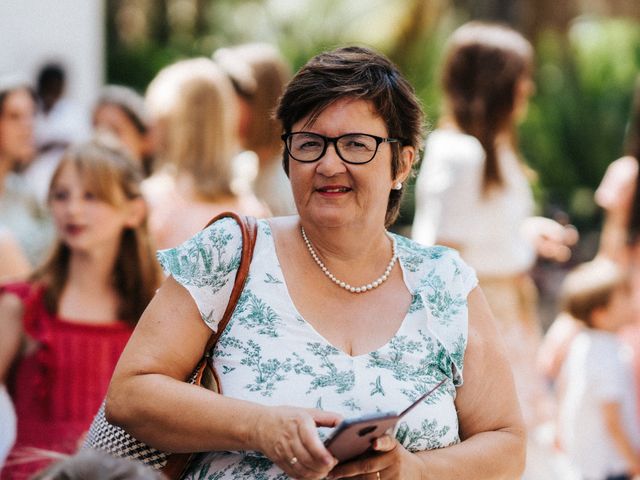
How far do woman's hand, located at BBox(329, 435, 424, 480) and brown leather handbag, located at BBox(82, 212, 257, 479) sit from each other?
0.42 metres

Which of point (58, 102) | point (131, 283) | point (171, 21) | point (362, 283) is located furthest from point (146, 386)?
point (171, 21)

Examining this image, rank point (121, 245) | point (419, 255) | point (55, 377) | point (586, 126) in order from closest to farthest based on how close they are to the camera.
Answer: point (419, 255), point (55, 377), point (121, 245), point (586, 126)

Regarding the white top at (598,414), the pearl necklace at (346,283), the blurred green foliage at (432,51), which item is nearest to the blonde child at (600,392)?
the white top at (598,414)

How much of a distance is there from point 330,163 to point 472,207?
272 centimetres

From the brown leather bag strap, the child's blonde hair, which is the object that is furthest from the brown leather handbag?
the child's blonde hair

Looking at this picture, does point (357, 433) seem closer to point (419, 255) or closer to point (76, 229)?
point (419, 255)

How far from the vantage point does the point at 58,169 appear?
4.73 m

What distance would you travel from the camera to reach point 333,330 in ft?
9.90

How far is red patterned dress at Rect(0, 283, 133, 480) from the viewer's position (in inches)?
170

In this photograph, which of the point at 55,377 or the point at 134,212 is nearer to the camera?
the point at 55,377

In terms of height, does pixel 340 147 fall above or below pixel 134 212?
above

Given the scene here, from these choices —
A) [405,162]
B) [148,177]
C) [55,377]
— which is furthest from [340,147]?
[148,177]

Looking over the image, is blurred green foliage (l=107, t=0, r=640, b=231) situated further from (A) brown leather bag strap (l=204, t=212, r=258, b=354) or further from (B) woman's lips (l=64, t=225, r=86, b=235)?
(A) brown leather bag strap (l=204, t=212, r=258, b=354)

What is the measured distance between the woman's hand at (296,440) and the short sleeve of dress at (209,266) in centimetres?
35
